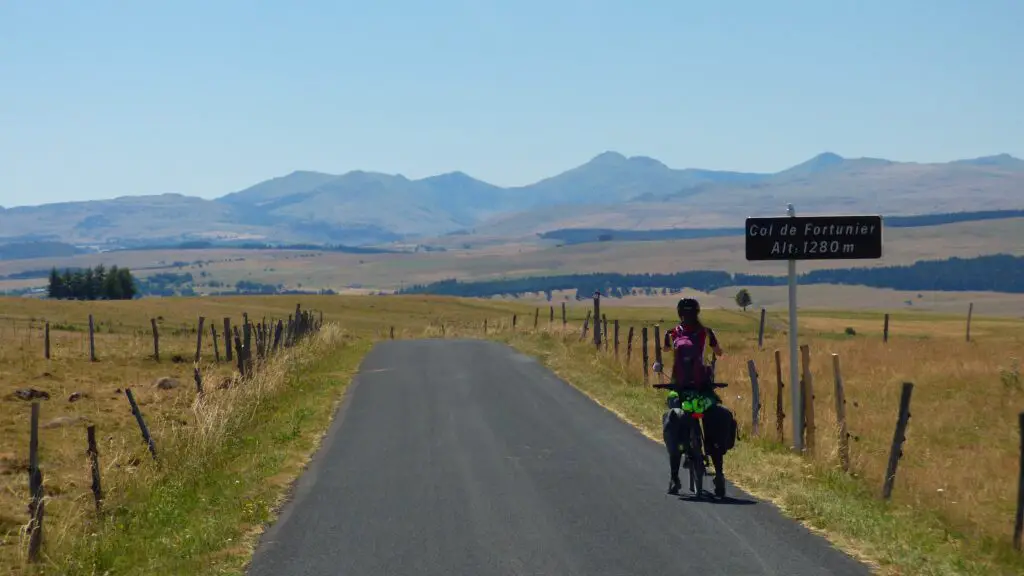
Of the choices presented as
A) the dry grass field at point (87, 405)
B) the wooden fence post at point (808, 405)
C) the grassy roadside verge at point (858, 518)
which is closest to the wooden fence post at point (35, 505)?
the dry grass field at point (87, 405)

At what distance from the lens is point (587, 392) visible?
90.3 ft

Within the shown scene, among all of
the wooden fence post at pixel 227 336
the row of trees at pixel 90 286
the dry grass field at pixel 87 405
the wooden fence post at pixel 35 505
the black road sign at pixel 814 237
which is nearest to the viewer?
the wooden fence post at pixel 35 505

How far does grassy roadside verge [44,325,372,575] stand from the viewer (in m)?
11.0

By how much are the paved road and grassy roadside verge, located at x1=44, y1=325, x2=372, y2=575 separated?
0.41 metres

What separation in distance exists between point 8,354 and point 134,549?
32014 millimetres

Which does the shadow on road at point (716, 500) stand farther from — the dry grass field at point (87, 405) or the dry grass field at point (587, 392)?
the dry grass field at point (87, 405)

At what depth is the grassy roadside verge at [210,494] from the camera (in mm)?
11039

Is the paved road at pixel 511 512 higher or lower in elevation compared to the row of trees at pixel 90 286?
higher

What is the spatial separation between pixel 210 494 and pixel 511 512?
387cm

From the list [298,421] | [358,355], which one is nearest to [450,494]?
A: [298,421]

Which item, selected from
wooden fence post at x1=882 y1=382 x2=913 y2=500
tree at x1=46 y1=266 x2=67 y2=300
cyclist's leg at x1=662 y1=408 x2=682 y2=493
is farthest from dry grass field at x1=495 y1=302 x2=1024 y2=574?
tree at x1=46 y1=266 x2=67 y2=300

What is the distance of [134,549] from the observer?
37.4 ft

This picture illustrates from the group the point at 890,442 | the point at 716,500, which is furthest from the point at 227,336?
the point at 716,500

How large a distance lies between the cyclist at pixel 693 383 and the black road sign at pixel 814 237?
3.37m
